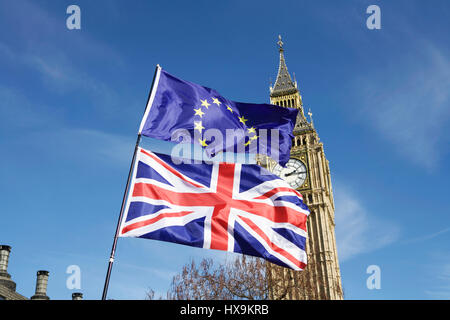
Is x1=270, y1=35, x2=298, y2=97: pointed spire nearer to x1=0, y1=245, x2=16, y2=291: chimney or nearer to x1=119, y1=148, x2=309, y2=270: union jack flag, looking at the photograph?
x1=0, y1=245, x2=16, y2=291: chimney

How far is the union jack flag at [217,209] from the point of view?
30.8 ft

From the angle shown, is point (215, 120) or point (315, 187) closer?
point (215, 120)

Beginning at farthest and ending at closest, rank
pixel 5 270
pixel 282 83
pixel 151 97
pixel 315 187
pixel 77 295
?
pixel 282 83
pixel 315 187
pixel 77 295
pixel 5 270
pixel 151 97

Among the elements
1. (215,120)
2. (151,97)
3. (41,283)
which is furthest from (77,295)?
(151,97)

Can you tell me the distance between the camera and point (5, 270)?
112 feet

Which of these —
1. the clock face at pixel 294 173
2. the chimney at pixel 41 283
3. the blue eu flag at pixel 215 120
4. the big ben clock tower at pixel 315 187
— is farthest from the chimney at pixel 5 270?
the clock face at pixel 294 173

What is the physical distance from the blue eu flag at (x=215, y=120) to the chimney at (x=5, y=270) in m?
28.4

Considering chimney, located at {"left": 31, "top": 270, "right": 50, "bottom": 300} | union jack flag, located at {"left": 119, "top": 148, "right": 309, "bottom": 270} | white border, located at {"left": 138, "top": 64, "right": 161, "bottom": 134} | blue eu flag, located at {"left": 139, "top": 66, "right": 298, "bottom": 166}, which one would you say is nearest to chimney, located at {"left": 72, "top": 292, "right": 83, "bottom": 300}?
chimney, located at {"left": 31, "top": 270, "right": 50, "bottom": 300}

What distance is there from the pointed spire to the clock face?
1258 centimetres

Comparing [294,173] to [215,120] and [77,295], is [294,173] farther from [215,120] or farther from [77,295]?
[215,120]

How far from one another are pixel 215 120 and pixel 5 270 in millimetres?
29800

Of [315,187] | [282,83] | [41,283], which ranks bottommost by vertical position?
[41,283]

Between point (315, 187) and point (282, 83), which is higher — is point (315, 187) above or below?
below
